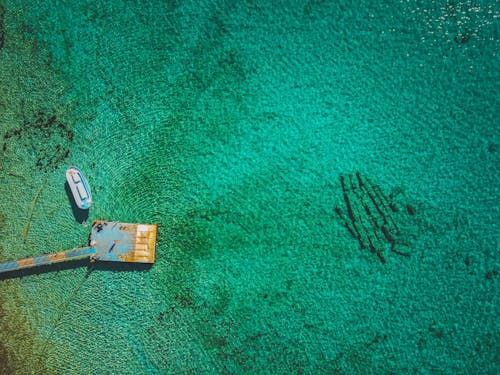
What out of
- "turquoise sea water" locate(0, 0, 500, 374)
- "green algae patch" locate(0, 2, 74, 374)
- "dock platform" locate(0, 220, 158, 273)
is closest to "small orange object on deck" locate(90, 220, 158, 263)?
"dock platform" locate(0, 220, 158, 273)

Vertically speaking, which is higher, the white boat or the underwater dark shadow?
the white boat

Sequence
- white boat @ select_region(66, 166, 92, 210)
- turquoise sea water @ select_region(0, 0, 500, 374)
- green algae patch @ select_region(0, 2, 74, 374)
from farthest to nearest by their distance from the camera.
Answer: green algae patch @ select_region(0, 2, 74, 374), white boat @ select_region(66, 166, 92, 210), turquoise sea water @ select_region(0, 0, 500, 374)

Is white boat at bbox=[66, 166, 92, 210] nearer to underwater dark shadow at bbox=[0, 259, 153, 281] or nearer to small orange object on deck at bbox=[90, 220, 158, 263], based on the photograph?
small orange object on deck at bbox=[90, 220, 158, 263]

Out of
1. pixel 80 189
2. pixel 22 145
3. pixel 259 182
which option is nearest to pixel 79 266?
pixel 80 189

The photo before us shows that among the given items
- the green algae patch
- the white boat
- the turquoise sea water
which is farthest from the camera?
the green algae patch

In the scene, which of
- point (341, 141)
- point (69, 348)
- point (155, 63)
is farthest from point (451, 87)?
point (69, 348)

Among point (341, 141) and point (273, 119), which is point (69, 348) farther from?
point (341, 141)

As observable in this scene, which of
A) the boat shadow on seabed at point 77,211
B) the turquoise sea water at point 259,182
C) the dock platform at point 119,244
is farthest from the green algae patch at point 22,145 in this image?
the dock platform at point 119,244
